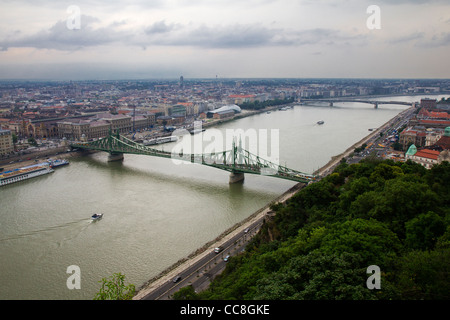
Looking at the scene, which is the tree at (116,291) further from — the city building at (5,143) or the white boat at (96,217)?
the city building at (5,143)

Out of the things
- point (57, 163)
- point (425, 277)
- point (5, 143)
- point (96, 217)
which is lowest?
point (96, 217)

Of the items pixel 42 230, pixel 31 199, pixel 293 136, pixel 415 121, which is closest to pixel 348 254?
pixel 42 230

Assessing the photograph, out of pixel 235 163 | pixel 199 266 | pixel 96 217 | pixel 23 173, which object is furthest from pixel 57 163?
pixel 199 266

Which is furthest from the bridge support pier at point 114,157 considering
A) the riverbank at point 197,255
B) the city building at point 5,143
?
the riverbank at point 197,255

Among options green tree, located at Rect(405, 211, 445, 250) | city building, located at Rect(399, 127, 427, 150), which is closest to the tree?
green tree, located at Rect(405, 211, 445, 250)

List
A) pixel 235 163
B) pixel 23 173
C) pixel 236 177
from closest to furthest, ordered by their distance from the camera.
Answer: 1. pixel 236 177
2. pixel 235 163
3. pixel 23 173

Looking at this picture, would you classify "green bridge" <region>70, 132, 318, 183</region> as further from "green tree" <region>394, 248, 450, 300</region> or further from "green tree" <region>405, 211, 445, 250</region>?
"green tree" <region>394, 248, 450, 300</region>

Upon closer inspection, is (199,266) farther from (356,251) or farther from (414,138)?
(414,138)
